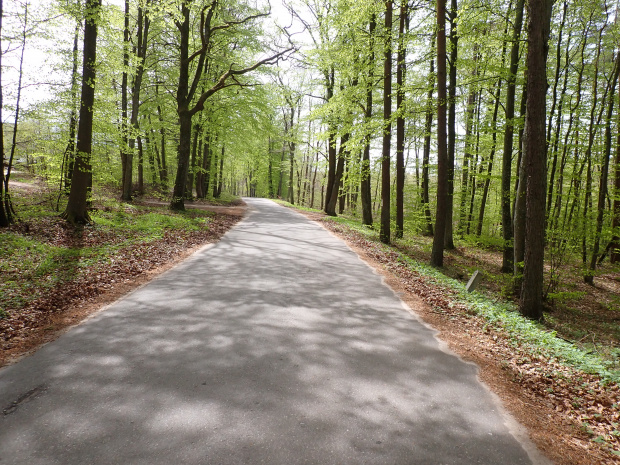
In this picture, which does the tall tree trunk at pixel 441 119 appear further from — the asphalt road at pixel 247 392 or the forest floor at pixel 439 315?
the asphalt road at pixel 247 392

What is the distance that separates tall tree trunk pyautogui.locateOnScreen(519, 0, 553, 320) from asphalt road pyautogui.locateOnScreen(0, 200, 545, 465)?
11.0ft

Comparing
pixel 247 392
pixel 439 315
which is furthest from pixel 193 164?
pixel 247 392

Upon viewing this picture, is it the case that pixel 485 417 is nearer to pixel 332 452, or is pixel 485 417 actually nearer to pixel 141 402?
pixel 332 452

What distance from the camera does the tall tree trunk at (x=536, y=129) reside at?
21.8 feet

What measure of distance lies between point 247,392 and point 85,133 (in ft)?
36.1

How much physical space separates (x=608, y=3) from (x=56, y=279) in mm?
19724

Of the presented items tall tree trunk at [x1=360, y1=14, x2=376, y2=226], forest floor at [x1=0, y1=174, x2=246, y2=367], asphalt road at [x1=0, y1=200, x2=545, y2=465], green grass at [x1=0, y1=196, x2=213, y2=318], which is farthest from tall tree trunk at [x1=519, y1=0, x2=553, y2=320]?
green grass at [x1=0, y1=196, x2=213, y2=318]

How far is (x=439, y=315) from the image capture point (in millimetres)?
6398

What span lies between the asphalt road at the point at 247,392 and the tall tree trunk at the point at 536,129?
3339 millimetres

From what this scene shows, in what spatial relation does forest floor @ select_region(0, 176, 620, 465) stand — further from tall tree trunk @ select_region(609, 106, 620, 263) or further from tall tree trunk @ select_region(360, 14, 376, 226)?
tall tree trunk @ select_region(360, 14, 376, 226)

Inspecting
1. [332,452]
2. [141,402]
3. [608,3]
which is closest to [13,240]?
[141,402]

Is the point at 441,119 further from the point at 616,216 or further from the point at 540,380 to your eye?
the point at 616,216

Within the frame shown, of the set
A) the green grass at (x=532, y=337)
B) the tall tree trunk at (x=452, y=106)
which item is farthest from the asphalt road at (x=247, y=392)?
the tall tree trunk at (x=452, y=106)

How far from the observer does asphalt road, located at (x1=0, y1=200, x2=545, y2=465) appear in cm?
273
